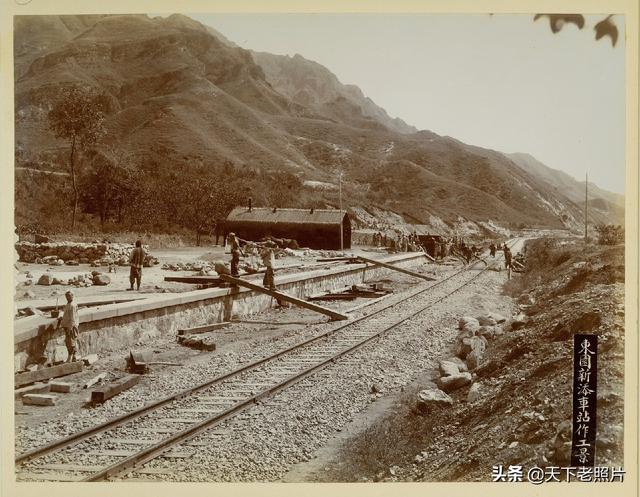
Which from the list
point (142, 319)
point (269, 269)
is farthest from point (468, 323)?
point (142, 319)

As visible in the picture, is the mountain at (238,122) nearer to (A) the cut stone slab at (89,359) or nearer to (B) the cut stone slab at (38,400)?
(A) the cut stone slab at (89,359)

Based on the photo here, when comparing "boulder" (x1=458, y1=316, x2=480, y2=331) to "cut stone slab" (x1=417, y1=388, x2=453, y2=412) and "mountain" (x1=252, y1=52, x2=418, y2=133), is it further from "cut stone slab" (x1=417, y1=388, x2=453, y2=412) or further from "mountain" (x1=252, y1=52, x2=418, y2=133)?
"mountain" (x1=252, y1=52, x2=418, y2=133)

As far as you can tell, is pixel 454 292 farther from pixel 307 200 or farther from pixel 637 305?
pixel 307 200

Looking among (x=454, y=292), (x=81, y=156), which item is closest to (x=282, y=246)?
(x=454, y=292)

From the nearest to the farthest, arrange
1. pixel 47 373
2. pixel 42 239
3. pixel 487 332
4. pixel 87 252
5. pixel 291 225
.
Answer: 1. pixel 47 373
2. pixel 487 332
3. pixel 42 239
4. pixel 87 252
5. pixel 291 225

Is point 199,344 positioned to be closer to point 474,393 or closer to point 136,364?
point 136,364
